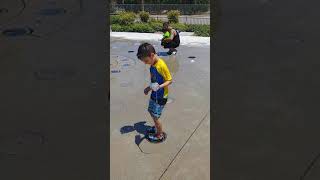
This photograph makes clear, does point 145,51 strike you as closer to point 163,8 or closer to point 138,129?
point 138,129

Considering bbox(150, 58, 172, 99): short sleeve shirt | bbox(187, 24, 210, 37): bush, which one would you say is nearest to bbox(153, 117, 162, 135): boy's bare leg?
bbox(150, 58, 172, 99): short sleeve shirt

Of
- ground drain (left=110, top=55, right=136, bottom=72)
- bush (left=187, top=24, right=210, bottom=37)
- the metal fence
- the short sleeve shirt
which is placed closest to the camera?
the short sleeve shirt
